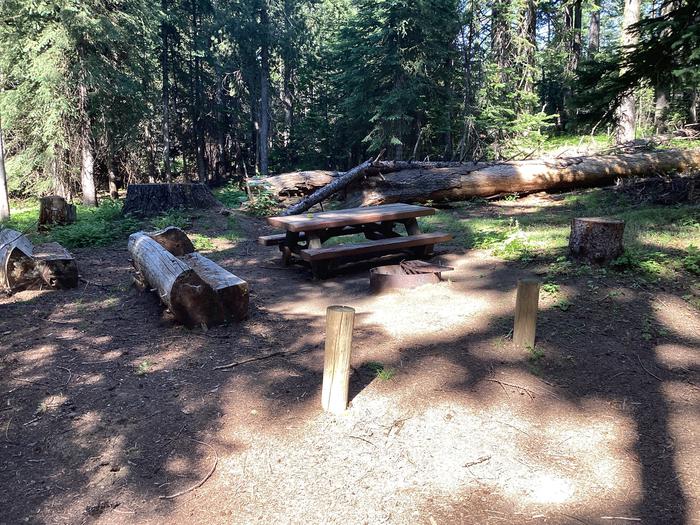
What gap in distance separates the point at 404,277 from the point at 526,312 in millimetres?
2166

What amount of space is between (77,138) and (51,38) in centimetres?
308

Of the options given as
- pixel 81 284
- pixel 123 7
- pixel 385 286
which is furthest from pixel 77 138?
pixel 385 286

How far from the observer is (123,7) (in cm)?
1595

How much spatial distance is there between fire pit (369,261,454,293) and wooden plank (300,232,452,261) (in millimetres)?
810

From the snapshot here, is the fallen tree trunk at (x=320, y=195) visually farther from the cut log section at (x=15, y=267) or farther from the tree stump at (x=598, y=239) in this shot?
the tree stump at (x=598, y=239)

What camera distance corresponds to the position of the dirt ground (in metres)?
2.65

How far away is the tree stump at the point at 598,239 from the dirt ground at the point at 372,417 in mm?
454

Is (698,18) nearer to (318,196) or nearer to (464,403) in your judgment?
(464,403)

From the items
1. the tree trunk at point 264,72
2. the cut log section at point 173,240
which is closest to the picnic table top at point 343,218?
the cut log section at point 173,240

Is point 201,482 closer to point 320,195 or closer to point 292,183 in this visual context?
point 320,195

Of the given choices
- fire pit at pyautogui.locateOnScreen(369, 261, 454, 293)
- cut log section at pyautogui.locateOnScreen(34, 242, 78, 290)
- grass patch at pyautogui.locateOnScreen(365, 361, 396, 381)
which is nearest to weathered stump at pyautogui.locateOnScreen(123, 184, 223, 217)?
cut log section at pyautogui.locateOnScreen(34, 242, 78, 290)

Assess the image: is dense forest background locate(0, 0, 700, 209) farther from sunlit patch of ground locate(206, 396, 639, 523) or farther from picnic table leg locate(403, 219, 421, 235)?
sunlit patch of ground locate(206, 396, 639, 523)

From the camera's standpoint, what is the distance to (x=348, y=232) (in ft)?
27.0

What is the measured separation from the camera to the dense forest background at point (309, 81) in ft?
42.3
